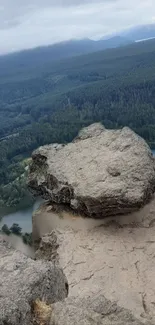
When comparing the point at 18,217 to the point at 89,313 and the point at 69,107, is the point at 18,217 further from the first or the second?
the point at 69,107

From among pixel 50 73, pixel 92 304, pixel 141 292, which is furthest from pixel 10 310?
pixel 50 73

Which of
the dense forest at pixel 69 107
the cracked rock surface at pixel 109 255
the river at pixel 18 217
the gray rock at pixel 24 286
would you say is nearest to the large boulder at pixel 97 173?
the cracked rock surface at pixel 109 255

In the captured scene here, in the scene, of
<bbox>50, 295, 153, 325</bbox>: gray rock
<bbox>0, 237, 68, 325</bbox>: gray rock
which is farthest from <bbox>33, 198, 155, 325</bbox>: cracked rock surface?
<bbox>50, 295, 153, 325</bbox>: gray rock

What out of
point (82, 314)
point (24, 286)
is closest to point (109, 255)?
point (24, 286)

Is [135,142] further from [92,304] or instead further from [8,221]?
[8,221]

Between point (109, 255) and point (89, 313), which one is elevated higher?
point (89, 313)

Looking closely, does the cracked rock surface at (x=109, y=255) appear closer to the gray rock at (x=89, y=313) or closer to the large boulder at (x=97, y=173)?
the large boulder at (x=97, y=173)

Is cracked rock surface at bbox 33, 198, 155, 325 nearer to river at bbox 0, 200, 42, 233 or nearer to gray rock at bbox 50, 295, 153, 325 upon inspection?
gray rock at bbox 50, 295, 153, 325
